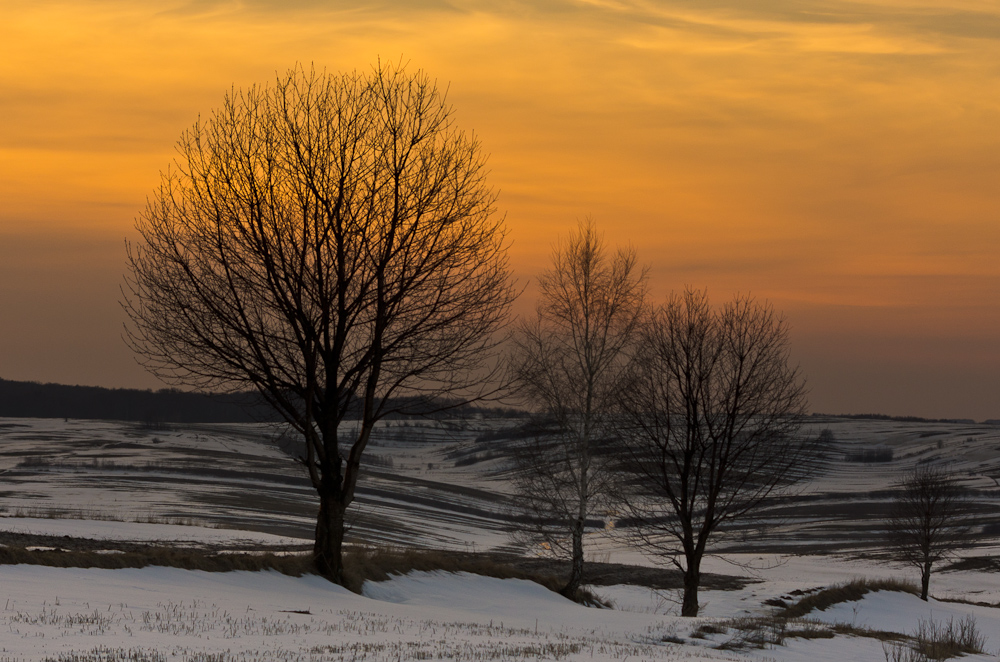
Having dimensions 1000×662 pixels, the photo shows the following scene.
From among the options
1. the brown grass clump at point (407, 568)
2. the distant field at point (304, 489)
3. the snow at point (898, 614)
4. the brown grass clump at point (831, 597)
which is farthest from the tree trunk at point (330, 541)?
the snow at point (898, 614)

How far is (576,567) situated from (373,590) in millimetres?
7730

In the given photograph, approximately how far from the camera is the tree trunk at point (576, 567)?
2541 centimetres

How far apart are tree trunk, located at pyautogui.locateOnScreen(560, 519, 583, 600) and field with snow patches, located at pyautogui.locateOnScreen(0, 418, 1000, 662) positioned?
1.52m

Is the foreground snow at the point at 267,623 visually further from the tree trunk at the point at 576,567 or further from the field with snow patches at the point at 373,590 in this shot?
the tree trunk at the point at 576,567

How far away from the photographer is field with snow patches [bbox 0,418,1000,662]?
10.7 meters

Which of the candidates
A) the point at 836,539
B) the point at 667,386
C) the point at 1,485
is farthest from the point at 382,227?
the point at 836,539

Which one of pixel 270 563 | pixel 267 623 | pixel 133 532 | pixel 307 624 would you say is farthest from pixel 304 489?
pixel 267 623

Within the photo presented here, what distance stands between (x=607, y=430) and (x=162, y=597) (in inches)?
631

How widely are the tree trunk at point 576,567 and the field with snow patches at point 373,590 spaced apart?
1523mm

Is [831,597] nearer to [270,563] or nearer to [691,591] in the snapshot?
[691,591]

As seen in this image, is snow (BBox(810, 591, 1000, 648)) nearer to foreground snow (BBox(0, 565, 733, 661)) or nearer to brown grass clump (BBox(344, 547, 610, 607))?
brown grass clump (BBox(344, 547, 610, 607))

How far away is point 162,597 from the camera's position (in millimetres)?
13688

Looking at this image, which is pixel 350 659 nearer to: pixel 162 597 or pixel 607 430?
pixel 162 597

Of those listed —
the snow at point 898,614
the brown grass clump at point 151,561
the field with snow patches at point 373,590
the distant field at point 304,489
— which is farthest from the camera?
the distant field at point 304,489
